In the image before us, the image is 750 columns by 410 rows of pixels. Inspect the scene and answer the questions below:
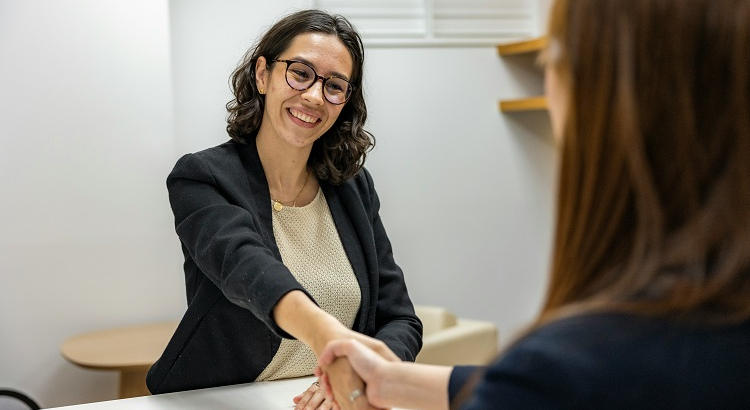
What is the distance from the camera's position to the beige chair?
4145mm

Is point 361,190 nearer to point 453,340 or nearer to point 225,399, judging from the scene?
point 225,399

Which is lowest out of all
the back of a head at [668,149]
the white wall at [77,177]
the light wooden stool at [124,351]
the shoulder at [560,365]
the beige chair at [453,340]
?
the beige chair at [453,340]

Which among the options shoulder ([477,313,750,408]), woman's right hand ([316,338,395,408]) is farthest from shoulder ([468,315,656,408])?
woman's right hand ([316,338,395,408])

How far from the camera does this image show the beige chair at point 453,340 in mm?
4145

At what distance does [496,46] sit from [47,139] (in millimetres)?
2631

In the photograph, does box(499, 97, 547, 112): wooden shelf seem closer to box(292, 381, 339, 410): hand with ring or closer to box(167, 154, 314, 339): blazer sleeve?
box(167, 154, 314, 339): blazer sleeve

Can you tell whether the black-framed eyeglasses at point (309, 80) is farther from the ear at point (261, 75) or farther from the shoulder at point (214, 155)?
the shoulder at point (214, 155)

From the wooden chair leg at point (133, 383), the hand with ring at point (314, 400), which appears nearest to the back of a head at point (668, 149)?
the hand with ring at point (314, 400)

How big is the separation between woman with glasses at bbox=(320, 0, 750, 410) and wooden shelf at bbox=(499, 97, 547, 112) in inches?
159

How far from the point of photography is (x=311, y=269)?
208 centimetres

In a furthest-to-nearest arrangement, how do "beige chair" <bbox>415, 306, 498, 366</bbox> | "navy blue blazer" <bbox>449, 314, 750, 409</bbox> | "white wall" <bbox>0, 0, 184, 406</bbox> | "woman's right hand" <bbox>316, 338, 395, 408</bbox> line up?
1. "beige chair" <bbox>415, 306, 498, 366</bbox>
2. "white wall" <bbox>0, 0, 184, 406</bbox>
3. "woman's right hand" <bbox>316, 338, 395, 408</bbox>
4. "navy blue blazer" <bbox>449, 314, 750, 409</bbox>

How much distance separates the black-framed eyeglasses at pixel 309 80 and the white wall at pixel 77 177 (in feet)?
7.08

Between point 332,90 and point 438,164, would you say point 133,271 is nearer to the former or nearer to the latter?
point 438,164

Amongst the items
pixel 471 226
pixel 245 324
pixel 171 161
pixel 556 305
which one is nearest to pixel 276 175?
pixel 245 324
